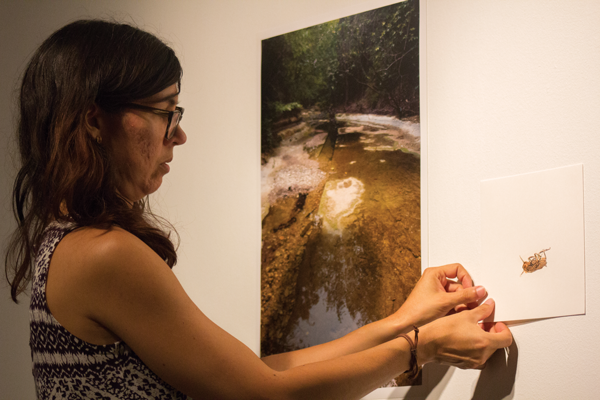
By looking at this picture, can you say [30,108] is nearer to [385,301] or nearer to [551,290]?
[385,301]

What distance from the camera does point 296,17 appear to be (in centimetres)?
133

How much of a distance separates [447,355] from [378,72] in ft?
2.30

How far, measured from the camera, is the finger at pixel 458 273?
1.03 m

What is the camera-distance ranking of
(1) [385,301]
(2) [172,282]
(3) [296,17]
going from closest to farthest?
(2) [172,282]
(1) [385,301]
(3) [296,17]

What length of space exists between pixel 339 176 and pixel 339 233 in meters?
0.15

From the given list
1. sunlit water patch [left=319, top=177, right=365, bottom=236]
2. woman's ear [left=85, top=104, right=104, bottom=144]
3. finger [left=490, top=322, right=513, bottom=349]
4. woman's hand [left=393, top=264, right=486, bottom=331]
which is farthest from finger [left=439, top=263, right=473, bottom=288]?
woman's ear [left=85, top=104, right=104, bottom=144]

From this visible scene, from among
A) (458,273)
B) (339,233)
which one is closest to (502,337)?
(458,273)

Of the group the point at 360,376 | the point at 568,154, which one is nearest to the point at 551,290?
the point at 568,154

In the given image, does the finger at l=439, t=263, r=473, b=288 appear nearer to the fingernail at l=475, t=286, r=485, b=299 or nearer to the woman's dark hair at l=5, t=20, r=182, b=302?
the fingernail at l=475, t=286, r=485, b=299

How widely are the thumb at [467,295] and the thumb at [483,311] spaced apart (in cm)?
2

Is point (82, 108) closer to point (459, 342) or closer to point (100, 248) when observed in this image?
point (100, 248)

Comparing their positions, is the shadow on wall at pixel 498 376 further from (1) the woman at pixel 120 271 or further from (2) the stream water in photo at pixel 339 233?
(2) the stream water in photo at pixel 339 233

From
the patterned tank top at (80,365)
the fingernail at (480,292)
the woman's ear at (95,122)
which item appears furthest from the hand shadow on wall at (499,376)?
the woman's ear at (95,122)

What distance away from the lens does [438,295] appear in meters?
1.02
